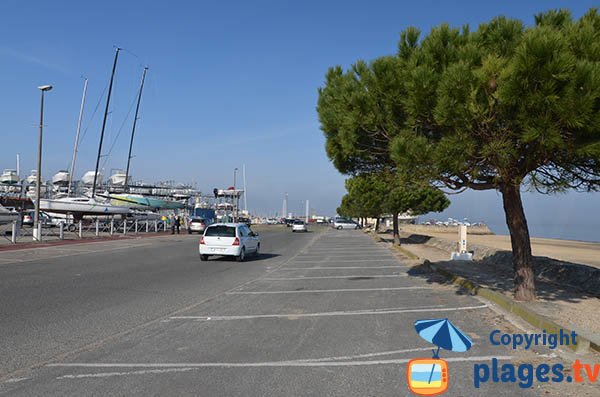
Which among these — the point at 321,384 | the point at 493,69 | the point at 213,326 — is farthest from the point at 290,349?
the point at 493,69

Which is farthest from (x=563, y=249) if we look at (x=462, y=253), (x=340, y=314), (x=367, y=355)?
(x=367, y=355)

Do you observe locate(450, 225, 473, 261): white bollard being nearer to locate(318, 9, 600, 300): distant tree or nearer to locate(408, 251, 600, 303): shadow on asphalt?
locate(408, 251, 600, 303): shadow on asphalt

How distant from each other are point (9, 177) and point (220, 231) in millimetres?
58879

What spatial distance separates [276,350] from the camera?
718cm

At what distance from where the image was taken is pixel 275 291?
13.3 meters

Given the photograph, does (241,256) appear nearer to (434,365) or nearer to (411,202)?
(434,365)

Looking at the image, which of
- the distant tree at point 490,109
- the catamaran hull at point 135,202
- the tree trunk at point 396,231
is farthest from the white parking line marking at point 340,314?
the catamaran hull at point 135,202

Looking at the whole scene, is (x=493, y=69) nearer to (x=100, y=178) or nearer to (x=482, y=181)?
(x=482, y=181)

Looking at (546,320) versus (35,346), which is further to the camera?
(546,320)

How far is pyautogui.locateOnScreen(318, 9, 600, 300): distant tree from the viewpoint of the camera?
25.8 feet

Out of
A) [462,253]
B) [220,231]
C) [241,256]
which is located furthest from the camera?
[220,231]

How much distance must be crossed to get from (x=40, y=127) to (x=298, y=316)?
26.1 metres

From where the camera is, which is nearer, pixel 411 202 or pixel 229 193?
pixel 411 202

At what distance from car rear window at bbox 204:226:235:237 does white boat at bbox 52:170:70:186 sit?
51743 mm
